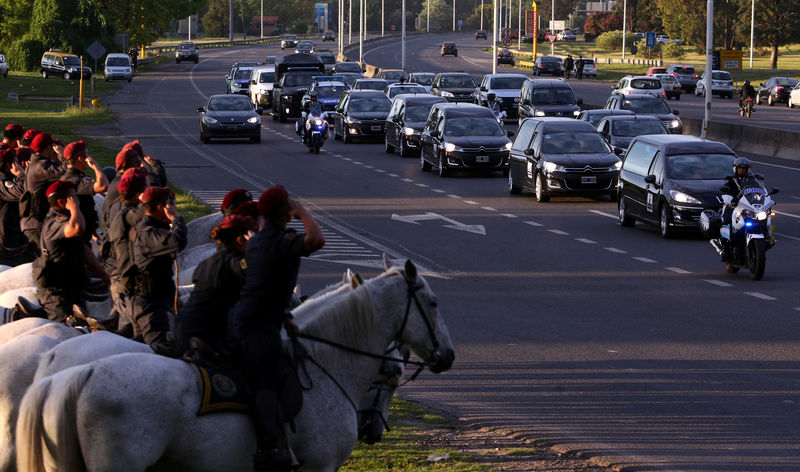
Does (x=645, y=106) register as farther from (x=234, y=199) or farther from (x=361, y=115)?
(x=234, y=199)

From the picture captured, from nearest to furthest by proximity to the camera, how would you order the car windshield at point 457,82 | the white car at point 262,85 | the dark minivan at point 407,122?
the dark minivan at point 407,122
the car windshield at point 457,82
the white car at point 262,85

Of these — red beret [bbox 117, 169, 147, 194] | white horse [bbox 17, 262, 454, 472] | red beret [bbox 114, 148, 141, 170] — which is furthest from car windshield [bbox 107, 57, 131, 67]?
white horse [bbox 17, 262, 454, 472]

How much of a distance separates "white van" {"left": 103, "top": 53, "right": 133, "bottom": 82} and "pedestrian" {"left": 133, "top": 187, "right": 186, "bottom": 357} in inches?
3200

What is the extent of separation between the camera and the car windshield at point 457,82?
58.1 meters

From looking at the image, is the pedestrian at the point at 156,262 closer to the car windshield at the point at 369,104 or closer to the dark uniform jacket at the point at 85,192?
the dark uniform jacket at the point at 85,192

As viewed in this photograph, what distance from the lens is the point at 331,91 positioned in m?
52.0

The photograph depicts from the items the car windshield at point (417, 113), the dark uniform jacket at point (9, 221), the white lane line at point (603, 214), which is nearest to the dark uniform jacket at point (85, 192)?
the dark uniform jacket at point (9, 221)

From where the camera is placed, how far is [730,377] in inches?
474

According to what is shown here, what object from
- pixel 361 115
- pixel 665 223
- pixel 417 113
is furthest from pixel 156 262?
pixel 361 115

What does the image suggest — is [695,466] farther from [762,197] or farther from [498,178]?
[498,178]

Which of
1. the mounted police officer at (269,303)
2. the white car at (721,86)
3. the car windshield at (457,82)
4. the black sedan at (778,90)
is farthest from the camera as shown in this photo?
the white car at (721,86)

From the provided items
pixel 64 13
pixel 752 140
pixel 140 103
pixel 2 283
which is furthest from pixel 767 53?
pixel 2 283

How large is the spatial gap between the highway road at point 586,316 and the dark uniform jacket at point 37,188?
3991 mm

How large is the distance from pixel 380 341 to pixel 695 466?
2.92 m
